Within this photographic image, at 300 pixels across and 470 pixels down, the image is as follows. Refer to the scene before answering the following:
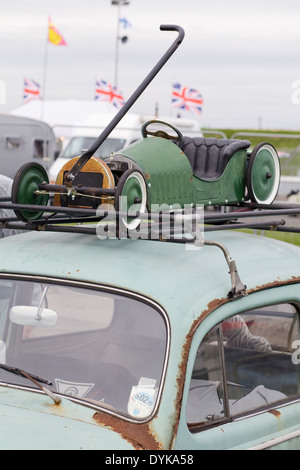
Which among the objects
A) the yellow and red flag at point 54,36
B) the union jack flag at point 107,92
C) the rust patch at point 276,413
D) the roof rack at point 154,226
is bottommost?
the rust patch at point 276,413

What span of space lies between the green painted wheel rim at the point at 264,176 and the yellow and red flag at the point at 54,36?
109 ft

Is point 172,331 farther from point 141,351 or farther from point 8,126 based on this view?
point 8,126

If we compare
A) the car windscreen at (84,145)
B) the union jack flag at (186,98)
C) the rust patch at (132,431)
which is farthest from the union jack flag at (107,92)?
the rust patch at (132,431)

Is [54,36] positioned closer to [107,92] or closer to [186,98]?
[107,92]

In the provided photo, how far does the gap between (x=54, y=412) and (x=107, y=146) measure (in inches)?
640

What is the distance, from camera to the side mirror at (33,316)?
3324mm

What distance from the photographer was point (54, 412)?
2.84 metres

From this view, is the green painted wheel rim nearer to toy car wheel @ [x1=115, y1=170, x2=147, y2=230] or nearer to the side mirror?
toy car wheel @ [x1=115, y1=170, x2=147, y2=230]

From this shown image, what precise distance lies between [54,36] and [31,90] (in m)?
2.83

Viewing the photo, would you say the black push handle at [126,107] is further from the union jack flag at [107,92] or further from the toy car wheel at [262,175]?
the union jack flag at [107,92]

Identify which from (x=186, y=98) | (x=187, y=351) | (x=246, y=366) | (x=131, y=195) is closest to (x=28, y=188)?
(x=131, y=195)

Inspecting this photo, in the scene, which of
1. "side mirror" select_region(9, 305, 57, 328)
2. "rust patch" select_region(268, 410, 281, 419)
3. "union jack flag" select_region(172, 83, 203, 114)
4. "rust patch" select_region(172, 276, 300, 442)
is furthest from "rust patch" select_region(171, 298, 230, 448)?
"union jack flag" select_region(172, 83, 203, 114)

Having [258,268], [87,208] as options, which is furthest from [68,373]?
[258,268]

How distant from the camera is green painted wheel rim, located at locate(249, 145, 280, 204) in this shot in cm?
439
